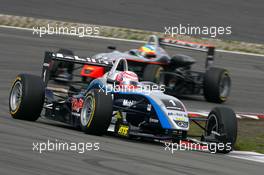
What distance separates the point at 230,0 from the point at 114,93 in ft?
57.2

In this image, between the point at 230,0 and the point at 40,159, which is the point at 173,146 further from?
the point at 230,0

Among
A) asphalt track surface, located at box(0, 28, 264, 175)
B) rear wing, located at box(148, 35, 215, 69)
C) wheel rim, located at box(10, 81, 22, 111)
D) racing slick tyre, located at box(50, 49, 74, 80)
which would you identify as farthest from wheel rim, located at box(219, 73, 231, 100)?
wheel rim, located at box(10, 81, 22, 111)

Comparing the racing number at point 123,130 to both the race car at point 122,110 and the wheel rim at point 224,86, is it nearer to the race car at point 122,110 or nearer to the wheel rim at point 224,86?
the race car at point 122,110

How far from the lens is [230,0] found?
2998 cm

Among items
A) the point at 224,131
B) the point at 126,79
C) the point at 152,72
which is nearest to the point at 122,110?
the point at 126,79

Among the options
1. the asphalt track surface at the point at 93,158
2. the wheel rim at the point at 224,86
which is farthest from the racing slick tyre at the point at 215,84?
the asphalt track surface at the point at 93,158

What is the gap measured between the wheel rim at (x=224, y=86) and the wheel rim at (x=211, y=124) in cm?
687

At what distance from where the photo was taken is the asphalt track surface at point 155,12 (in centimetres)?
2769

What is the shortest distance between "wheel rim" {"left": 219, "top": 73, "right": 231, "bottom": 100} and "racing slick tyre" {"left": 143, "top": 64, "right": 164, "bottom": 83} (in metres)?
1.53

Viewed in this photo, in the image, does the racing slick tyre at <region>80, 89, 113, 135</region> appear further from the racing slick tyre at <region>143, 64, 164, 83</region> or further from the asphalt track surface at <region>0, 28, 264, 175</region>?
the racing slick tyre at <region>143, 64, 164, 83</region>

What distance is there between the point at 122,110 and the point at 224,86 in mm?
7313

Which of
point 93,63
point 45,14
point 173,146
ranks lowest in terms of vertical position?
point 173,146

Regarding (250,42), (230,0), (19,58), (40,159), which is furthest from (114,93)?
(230,0)

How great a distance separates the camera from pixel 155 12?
2873cm
